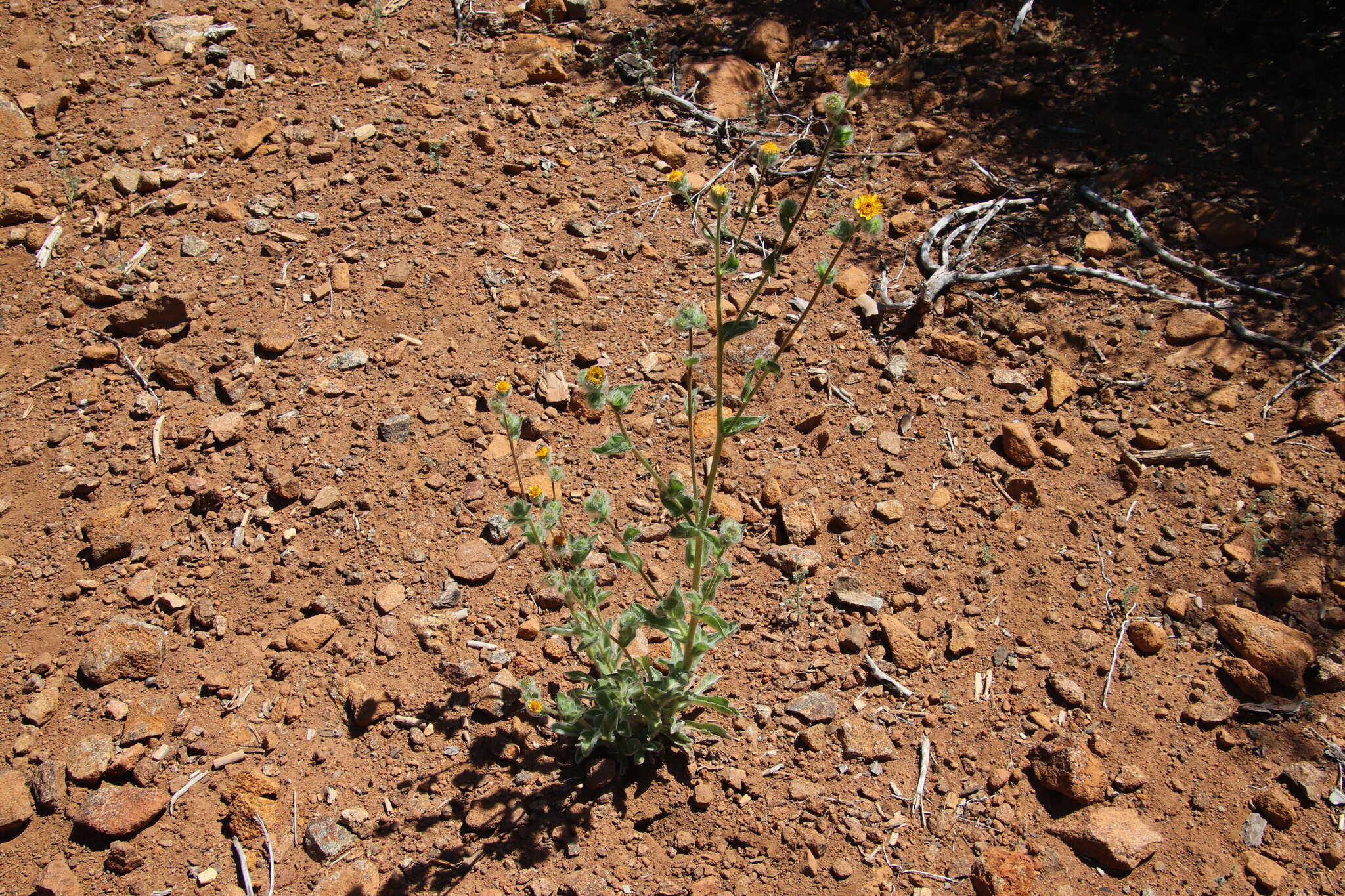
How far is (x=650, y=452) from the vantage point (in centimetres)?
344

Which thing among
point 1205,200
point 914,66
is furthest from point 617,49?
point 1205,200

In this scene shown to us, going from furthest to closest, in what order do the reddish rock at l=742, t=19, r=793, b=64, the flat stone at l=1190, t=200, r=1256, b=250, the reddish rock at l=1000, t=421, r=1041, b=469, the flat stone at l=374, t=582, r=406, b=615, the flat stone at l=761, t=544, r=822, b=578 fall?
1. the reddish rock at l=742, t=19, r=793, b=64
2. the flat stone at l=1190, t=200, r=1256, b=250
3. the reddish rock at l=1000, t=421, r=1041, b=469
4. the flat stone at l=761, t=544, r=822, b=578
5. the flat stone at l=374, t=582, r=406, b=615

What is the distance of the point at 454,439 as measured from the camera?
343 centimetres

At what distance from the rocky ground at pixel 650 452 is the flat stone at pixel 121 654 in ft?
0.06

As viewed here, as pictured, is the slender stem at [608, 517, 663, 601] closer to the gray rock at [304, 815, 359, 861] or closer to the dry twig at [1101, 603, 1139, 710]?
the gray rock at [304, 815, 359, 861]

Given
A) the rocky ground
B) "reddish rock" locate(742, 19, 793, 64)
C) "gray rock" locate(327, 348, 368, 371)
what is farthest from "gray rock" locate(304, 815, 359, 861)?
"reddish rock" locate(742, 19, 793, 64)

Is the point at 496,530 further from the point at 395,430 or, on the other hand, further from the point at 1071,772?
the point at 1071,772

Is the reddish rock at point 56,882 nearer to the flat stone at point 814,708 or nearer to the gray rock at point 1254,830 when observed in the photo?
the flat stone at point 814,708

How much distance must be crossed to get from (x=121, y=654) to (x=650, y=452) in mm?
1989

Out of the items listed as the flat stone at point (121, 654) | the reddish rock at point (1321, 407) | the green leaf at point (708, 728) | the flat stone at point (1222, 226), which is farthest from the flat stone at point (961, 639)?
the flat stone at point (121, 654)

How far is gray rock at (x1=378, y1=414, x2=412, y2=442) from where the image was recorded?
3.40 m

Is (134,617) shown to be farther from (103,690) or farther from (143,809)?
(143,809)

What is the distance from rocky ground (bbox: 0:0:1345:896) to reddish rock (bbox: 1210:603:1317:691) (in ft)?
0.05

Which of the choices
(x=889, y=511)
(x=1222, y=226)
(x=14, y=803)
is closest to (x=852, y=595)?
(x=889, y=511)
